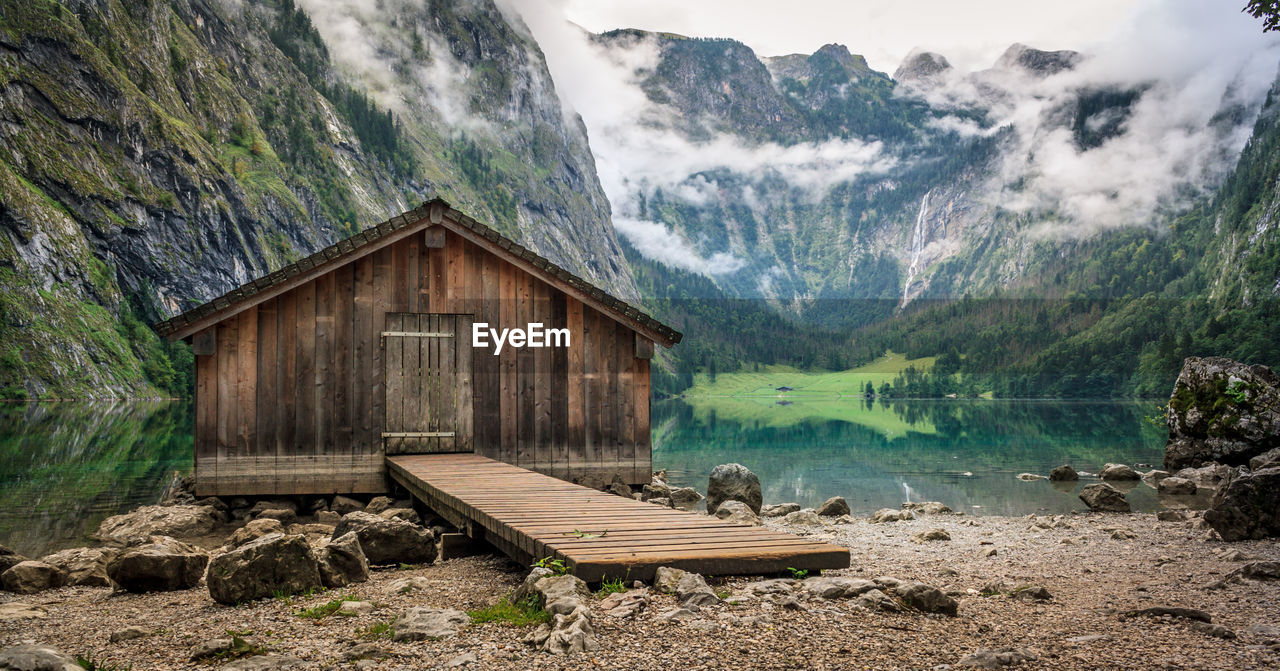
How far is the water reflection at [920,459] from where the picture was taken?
90.5 ft

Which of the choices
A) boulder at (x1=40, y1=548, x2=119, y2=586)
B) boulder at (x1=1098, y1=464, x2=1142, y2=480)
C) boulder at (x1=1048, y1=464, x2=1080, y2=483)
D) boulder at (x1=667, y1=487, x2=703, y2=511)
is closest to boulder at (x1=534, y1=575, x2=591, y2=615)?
boulder at (x1=40, y1=548, x2=119, y2=586)

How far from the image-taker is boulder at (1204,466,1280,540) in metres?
12.8

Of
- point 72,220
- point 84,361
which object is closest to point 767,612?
point 84,361

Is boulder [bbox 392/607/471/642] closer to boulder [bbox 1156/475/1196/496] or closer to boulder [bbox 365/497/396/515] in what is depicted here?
boulder [bbox 365/497/396/515]

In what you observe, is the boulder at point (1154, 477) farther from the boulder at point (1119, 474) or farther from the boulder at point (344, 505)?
the boulder at point (344, 505)

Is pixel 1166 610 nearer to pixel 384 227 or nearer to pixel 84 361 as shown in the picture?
pixel 384 227

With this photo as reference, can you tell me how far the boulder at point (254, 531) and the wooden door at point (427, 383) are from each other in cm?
308

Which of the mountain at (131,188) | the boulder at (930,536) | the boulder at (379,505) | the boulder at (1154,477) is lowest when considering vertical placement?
the boulder at (1154,477)

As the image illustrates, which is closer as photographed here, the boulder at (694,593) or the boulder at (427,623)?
the boulder at (427,623)

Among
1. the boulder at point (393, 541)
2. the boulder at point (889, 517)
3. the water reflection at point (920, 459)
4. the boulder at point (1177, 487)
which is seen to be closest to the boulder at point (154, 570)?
the boulder at point (393, 541)

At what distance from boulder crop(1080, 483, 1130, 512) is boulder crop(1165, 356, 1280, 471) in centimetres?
834

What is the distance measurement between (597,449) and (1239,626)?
12.0 metres

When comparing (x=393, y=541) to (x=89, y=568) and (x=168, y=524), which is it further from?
(x=168, y=524)

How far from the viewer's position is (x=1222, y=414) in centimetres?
2891
